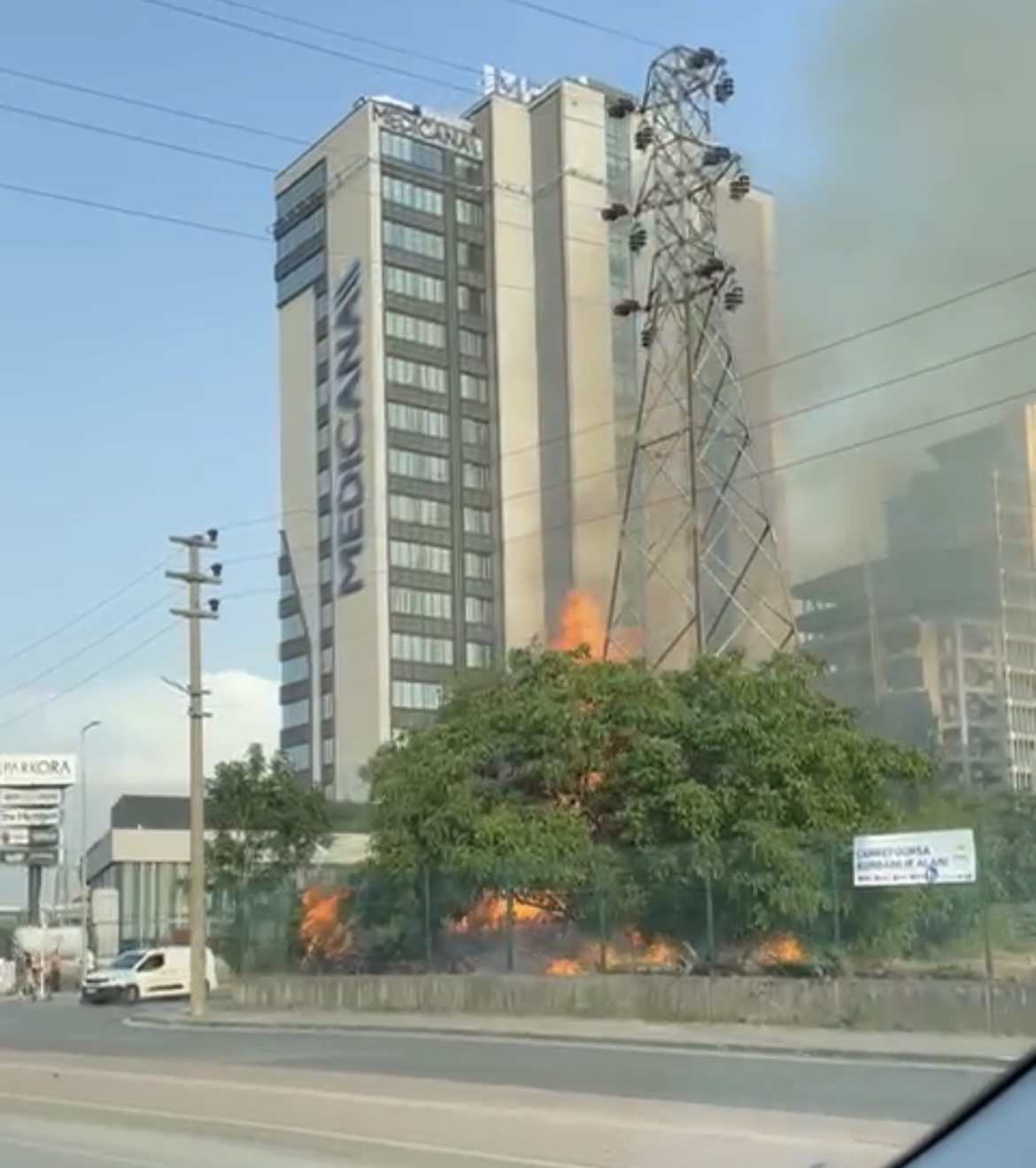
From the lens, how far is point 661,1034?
22.5 meters

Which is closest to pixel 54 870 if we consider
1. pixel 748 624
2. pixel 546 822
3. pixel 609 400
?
pixel 609 400

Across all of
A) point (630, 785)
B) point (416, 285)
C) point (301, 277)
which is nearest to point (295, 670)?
point (416, 285)

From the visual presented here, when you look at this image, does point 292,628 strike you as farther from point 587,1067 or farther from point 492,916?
point 587,1067

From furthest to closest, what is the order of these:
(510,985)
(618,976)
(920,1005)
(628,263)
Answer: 1. (628,263)
2. (510,985)
3. (618,976)
4. (920,1005)

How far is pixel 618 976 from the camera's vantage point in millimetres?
26500

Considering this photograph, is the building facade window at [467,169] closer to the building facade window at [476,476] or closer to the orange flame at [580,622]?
the building facade window at [476,476]

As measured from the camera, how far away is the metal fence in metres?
21.4

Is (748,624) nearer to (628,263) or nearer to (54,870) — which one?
(628,263)

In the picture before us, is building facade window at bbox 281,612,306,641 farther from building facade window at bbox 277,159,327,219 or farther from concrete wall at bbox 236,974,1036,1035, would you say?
concrete wall at bbox 236,974,1036,1035

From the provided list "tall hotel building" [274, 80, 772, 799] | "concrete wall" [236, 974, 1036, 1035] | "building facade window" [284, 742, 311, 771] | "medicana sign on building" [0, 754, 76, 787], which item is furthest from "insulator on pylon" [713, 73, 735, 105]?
"medicana sign on building" [0, 754, 76, 787]

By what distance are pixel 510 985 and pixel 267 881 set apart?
10671 millimetres

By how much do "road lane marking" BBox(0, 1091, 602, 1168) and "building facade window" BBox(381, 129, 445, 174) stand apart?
51.5m

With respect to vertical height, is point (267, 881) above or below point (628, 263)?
below

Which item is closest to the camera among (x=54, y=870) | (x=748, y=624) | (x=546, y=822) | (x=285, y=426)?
(x=546, y=822)
